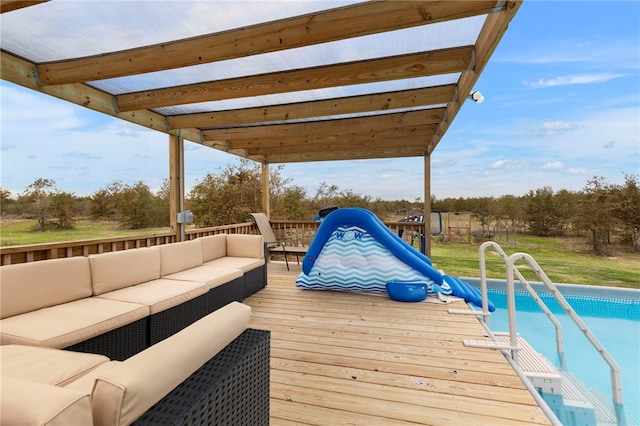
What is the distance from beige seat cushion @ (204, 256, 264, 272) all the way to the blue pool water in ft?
13.3

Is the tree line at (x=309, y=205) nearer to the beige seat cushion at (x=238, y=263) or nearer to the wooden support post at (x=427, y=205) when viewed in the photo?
the wooden support post at (x=427, y=205)

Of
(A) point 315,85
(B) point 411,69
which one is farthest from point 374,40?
(A) point 315,85

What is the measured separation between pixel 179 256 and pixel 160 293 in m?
0.94

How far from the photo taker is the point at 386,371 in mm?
2275

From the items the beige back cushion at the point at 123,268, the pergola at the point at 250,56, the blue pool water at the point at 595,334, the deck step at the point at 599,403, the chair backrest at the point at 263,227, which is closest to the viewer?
the pergola at the point at 250,56

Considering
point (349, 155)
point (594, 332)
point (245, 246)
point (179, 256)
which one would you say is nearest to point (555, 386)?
point (594, 332)

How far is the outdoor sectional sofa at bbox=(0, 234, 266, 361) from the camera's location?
1949mm

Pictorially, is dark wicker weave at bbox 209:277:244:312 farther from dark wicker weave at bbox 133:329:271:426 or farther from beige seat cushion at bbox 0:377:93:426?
beige seat cushion at bbox 0:377:93:426

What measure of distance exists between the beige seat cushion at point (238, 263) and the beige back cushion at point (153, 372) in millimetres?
2673

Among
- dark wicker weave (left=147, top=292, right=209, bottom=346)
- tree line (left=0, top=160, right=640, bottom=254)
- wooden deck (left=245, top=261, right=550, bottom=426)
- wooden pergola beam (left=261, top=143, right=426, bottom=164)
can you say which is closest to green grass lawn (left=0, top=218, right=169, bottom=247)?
tree line (left=0, top=160, right=640, bottom=254)

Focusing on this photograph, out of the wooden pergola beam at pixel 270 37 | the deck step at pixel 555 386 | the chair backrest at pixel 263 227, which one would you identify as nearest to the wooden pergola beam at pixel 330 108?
the wooden pergola beam at pixel 270 37

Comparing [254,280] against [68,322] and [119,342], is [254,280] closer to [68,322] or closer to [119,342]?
[119,342]

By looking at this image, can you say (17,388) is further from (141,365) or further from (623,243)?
(623,243)

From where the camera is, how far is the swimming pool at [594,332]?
148 inches
